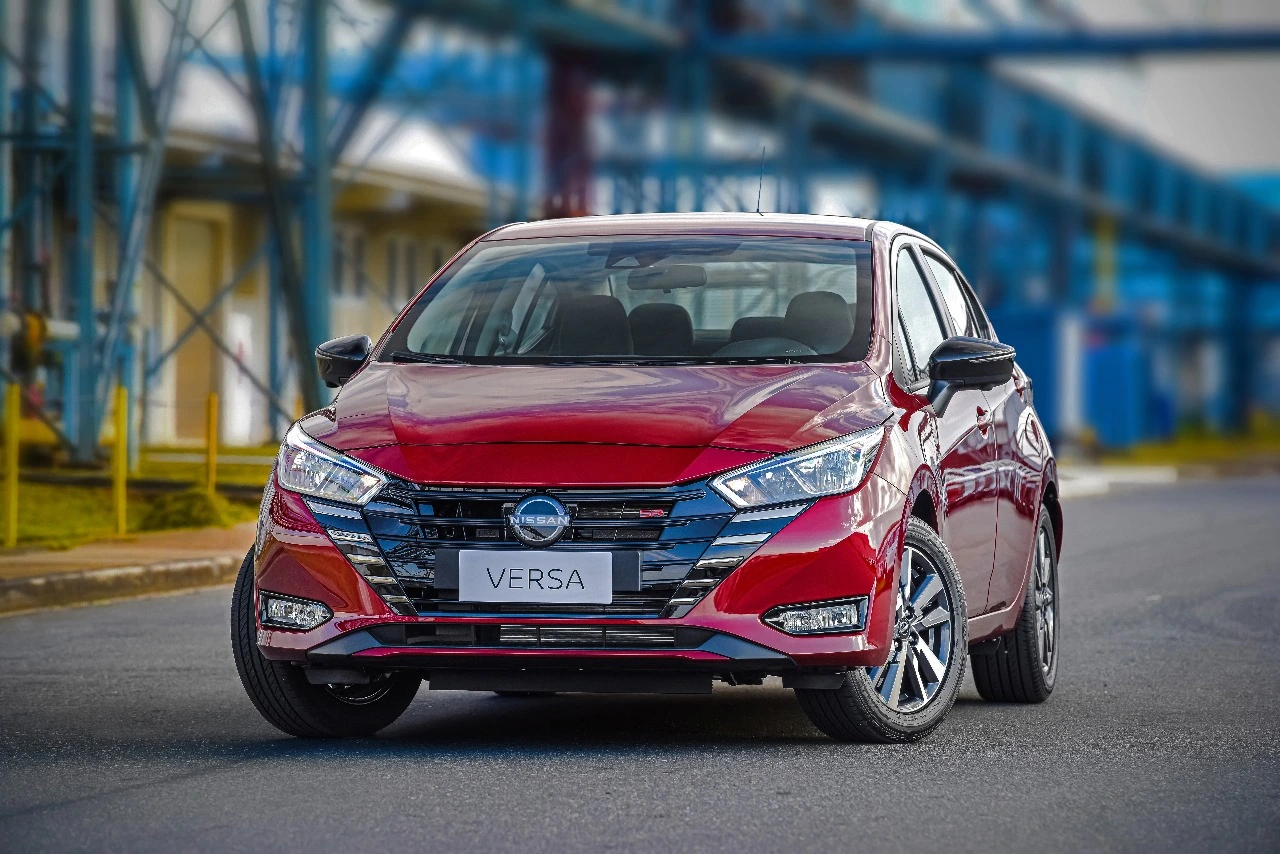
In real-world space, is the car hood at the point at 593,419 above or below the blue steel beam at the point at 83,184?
below

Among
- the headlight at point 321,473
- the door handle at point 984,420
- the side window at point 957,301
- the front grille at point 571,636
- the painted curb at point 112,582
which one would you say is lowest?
the painted curb at point 112,582

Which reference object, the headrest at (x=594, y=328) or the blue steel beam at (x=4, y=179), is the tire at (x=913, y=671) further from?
the blue steel beam at (x=4, y=179)

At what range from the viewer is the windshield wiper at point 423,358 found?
763cm

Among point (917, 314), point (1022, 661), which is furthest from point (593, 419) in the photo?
point (1022, 661)

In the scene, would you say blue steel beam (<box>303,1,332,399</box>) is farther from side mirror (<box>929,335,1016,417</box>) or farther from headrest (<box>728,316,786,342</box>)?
side mirror (<box>929,335,1016,417</box>)

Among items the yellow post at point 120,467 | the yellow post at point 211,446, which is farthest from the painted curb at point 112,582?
the yellow post at point 211,446

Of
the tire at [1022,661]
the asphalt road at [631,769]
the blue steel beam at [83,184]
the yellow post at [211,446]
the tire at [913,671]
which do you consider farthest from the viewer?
the blue steel beam at [83,184]

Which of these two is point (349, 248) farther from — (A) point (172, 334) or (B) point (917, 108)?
(B) point (917, 108)

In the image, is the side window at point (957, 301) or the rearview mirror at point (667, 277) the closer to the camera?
the rearview mirror at point (667, 277)

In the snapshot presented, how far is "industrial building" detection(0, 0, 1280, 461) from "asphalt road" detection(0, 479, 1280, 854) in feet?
34.6

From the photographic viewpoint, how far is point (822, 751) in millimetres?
7020

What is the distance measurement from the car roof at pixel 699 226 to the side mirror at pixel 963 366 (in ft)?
2.23

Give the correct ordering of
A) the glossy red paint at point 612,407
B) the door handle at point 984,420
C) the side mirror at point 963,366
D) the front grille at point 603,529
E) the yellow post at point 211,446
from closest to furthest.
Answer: the front grille at point 603,529, the glossy red paint at point 612,407, the side mirror at point 963,366, the door handle at point 984,420, the yellow post at point 211,446

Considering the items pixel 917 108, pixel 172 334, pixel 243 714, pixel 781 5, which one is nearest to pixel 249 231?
pixel 172 334
